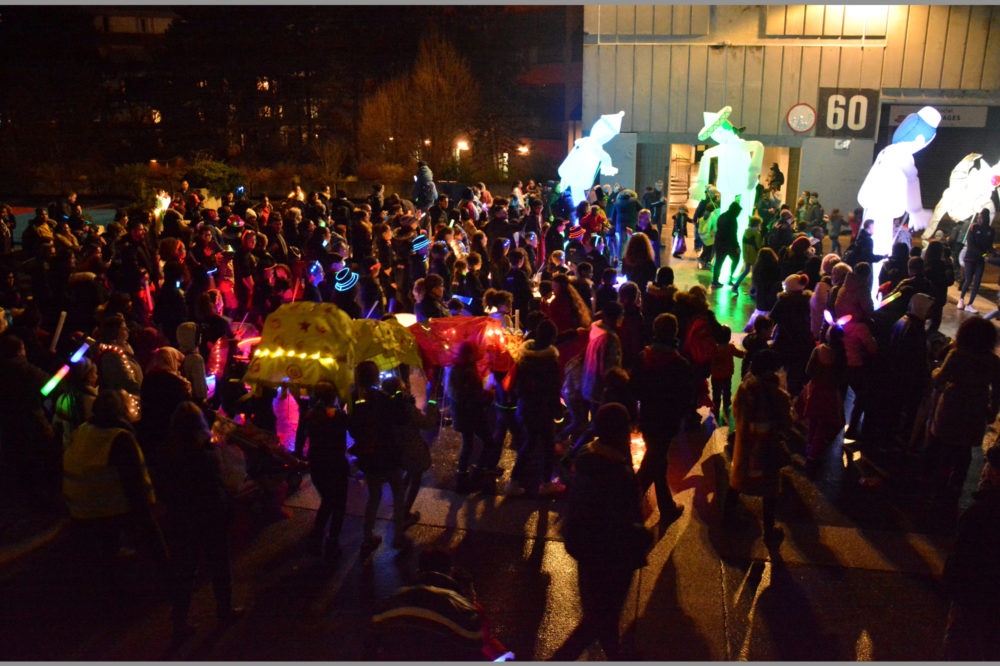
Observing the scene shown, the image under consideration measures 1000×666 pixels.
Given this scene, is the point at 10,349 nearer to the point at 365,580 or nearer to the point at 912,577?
the point at 365,580

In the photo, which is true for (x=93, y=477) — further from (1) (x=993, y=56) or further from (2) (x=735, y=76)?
(1) (x=993, y=56)

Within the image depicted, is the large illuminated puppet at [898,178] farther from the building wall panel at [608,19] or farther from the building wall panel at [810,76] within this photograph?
the building wall panel at [608,19]

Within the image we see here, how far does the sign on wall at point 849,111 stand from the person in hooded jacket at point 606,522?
2181 centimetres

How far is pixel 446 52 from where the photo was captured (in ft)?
106

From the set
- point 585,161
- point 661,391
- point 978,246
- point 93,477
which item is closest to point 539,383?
point 661,391

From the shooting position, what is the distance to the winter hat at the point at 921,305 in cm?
657

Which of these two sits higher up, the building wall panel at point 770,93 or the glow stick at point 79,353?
the building wall panel at point 770,93

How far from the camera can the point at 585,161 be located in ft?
52.0

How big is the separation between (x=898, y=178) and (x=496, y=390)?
8.69 meters

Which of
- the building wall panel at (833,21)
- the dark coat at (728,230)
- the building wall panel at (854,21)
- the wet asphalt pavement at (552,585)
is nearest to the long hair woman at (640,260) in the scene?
the wet asphalt pavement at (552,585)

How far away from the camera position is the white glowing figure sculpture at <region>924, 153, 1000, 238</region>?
14.1 metres

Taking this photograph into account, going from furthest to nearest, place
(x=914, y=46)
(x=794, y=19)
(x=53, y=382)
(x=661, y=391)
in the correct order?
1. (x=794, y=19)
2. (x=914, y=46)
3. (x=53, y=382)
4. (x=661, y=391)

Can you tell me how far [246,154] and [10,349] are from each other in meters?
33.2

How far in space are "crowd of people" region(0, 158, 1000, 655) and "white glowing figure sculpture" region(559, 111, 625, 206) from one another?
19.8 ft
